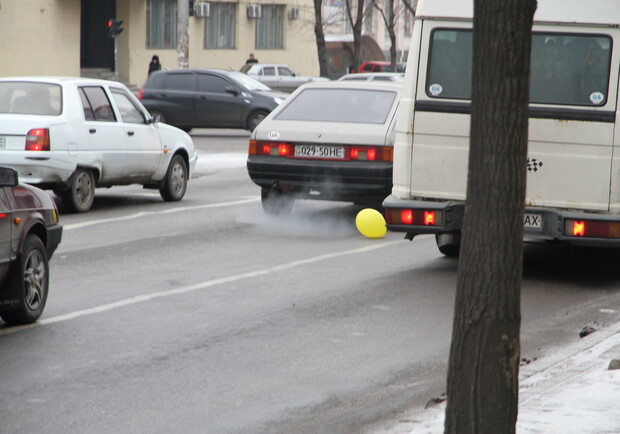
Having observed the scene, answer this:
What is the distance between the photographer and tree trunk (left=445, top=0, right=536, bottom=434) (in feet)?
13.6

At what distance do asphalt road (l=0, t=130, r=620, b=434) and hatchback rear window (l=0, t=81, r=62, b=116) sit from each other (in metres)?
1.42

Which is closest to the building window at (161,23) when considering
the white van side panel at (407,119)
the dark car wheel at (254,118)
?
the dark car wheel at (254,118)

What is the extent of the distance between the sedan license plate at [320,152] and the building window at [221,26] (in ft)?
139

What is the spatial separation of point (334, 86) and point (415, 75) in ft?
14.6

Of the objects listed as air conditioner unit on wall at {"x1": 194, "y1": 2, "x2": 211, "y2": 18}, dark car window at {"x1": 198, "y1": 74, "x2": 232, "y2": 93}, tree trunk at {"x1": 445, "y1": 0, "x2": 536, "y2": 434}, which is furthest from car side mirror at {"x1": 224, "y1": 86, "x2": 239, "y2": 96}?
tree trunk at {"x1": 445, "y1": 0, "x2": 536, "y2": 434}

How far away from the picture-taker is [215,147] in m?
27.5

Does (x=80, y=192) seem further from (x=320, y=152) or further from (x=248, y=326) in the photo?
(x=248, y=326)

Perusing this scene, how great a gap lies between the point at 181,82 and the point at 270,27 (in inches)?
1104

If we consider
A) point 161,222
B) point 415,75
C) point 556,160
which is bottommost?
point 161,222

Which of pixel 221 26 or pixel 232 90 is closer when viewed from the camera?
pixel 232 90

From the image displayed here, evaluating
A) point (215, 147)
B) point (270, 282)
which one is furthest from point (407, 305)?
point (215, 147)

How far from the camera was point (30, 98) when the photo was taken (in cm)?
1430

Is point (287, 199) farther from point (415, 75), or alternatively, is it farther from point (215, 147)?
point (215, 147)

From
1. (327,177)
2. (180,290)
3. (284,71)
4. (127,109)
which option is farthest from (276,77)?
(180,290)
